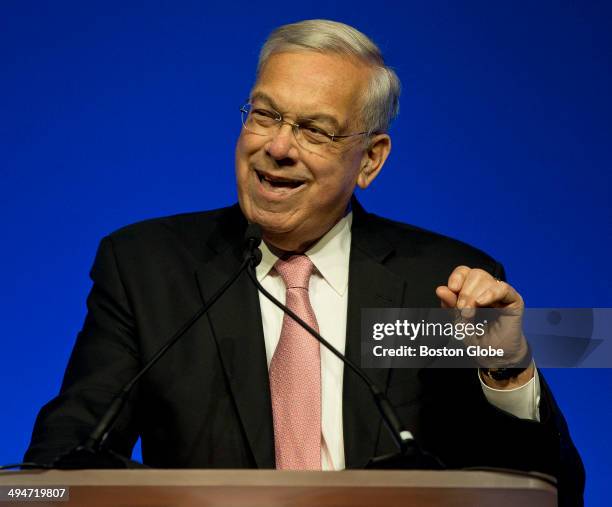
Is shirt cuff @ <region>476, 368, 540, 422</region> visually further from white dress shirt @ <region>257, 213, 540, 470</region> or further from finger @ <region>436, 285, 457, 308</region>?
finger @ <region>436, 285, 457, 308</region>

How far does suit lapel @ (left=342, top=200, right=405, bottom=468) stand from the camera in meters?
1.78

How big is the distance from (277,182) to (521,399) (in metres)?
0.67

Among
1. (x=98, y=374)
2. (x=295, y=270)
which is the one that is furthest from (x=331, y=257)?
(x=98, y=374)

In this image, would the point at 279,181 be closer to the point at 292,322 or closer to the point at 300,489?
the point at 292,322

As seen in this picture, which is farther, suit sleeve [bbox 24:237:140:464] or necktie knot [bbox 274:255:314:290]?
necktie knot [bbox 274:255:314:290]

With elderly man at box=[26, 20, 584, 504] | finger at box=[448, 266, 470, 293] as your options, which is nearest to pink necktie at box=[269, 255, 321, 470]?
elderly man at box=[26, 20, 584, 504]

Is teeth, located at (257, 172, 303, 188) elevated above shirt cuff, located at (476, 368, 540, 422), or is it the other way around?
teeth, located at (257, 172, 303, 188)

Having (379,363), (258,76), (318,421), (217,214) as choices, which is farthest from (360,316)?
(258,76)

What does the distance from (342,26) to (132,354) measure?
0.85m

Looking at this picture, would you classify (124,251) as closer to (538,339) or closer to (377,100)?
(377,100)

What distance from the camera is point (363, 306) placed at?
194 centimetres

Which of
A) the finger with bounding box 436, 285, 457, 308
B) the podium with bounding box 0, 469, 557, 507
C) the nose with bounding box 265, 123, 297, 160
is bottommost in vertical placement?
the podium with bounding box 0, 469, 557, 507

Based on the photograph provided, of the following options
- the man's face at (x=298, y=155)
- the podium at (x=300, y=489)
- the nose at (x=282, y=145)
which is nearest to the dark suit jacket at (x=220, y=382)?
the man's face at (x=298, y=155)

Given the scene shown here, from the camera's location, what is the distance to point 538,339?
1.76 metres
